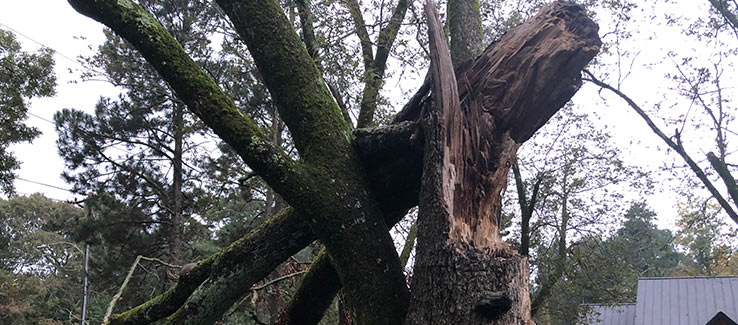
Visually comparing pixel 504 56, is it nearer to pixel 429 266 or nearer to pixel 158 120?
pixel 429 266

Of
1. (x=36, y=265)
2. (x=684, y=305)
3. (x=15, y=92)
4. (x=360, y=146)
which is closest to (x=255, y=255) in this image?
(x=360, y=146)

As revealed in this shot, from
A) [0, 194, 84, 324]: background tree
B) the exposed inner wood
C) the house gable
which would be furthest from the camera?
[0, 194, 84, 324]: background tree

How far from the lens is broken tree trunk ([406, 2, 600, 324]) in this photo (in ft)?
6.94

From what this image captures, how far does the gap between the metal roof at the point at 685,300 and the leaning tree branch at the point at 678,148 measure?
6508 mm

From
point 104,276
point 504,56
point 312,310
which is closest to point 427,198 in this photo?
point 504,56

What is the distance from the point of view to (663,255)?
122 feet

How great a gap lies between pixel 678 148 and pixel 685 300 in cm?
780

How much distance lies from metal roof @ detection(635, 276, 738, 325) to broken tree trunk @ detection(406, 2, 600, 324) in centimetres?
1533

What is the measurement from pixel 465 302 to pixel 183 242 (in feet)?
42.2

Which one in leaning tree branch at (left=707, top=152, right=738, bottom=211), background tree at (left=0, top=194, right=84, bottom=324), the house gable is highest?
leaning tree branch at (left=707, top=152, right=738, bottom=211)

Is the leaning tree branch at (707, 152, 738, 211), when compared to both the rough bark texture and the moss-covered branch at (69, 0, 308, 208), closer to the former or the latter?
the rough bark texture

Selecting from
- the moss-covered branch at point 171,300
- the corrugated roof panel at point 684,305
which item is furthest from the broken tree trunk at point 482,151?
the corrugated roof panel at point 684,305

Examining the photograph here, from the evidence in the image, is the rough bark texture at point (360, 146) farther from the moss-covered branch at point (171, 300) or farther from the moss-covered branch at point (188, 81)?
the moss-covered branch at point (171, 300)

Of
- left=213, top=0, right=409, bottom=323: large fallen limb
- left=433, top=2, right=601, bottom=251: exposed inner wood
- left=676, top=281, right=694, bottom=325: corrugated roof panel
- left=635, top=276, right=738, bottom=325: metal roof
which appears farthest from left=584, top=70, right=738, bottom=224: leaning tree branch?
left=213, top=0, right=409, bottom=323: large fallen limb
